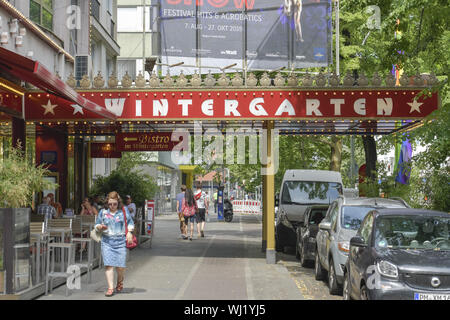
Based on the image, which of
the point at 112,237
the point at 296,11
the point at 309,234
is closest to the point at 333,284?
the point at 112,237

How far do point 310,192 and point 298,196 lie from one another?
1.48 feet

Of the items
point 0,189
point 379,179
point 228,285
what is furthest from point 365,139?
point 0,189

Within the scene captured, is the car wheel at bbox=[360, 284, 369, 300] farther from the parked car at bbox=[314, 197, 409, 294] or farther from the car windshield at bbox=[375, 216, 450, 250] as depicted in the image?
the parked car at bbox=[314, 197, 409, 294]

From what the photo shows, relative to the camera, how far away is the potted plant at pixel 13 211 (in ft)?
33.2

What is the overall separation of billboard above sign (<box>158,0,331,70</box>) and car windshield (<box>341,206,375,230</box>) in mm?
7998

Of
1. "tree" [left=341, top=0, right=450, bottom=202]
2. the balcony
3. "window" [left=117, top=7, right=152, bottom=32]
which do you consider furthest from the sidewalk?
"window" [left=117, top=7, right=152, bottom=32]

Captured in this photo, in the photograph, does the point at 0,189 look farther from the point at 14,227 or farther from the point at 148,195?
the point at 148,195

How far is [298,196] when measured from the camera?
71.9 ft

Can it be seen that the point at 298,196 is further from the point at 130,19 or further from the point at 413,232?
the point at 130,19

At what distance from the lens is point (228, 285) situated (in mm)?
12961

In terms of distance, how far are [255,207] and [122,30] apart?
18.9m

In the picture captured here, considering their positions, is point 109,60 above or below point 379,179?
above

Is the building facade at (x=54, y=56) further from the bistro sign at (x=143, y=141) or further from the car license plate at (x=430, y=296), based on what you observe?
the car license plate at (x=430, y=296)

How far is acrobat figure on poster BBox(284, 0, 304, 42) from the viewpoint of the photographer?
68.6 ft
